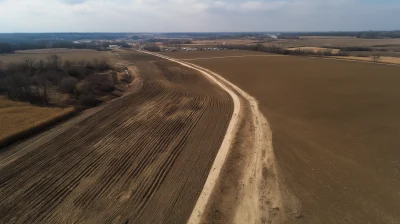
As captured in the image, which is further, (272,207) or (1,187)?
(1,187)

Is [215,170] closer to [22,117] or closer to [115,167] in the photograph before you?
[115,167]

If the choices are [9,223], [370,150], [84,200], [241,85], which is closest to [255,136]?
[370,150]

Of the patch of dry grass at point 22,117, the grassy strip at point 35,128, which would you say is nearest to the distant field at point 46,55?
the patch of dry grass at point 22,117

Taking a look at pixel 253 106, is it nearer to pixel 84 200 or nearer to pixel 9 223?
pixel 84 200

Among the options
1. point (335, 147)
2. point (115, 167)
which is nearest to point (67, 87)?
point (115, 167)

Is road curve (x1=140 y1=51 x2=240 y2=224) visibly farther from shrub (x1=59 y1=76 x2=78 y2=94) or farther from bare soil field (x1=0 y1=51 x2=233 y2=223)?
shrub (x1=59 y1=76 x2=78 y2=94)

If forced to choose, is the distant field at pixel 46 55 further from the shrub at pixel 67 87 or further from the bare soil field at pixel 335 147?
the bare soil field at pixel 335 147
